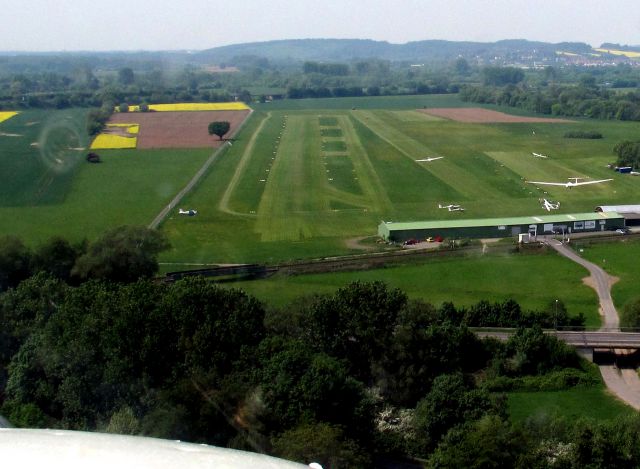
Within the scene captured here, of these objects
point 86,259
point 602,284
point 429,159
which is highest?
point 86,259

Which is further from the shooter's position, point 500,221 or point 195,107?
point 195,107

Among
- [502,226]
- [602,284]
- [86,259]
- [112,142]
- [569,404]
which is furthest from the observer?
[112,142]

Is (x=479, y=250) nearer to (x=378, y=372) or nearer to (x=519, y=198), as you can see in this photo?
(x=519, y=198)

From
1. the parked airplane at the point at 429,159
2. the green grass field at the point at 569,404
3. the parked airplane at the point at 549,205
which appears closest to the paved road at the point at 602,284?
the green grass field at the point at 569,404

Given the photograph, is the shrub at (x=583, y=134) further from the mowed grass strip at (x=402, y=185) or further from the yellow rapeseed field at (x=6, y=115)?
the yellow rapeseed field at (x=6, y=115)

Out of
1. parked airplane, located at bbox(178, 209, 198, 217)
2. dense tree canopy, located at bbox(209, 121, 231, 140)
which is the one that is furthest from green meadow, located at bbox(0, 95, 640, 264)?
dense tree canopy, located at bbox(209, 121, 231, 140)

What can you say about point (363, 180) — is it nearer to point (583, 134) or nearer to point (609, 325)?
point (609, 325)

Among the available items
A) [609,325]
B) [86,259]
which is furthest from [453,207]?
[86,259]
